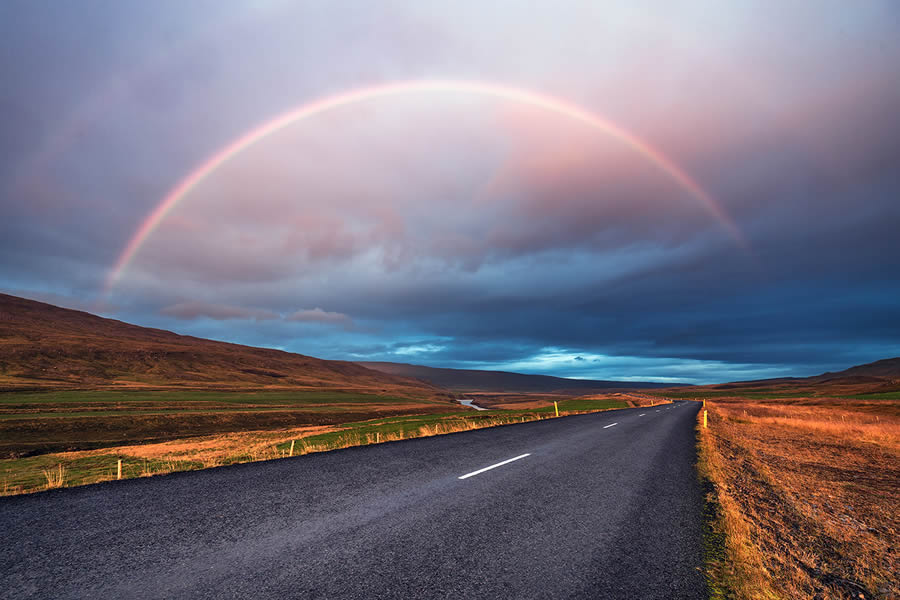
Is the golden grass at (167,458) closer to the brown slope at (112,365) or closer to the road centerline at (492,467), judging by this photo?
the road centerline at (492,467)

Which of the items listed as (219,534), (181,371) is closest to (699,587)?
(219,534)

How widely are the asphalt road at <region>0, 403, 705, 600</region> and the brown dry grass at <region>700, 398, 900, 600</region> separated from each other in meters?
0.66

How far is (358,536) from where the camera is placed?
537 centimetres

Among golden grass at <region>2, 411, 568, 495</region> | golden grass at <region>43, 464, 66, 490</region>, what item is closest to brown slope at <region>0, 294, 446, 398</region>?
golden grass at <region>2, 411, 568, 495</region>

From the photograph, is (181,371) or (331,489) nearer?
(331,489)

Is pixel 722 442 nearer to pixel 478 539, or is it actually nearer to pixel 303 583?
pixel 478 539

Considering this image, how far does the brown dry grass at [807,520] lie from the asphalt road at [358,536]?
0.66 meters

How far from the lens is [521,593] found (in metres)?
4.05

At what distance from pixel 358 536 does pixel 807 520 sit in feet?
25.3

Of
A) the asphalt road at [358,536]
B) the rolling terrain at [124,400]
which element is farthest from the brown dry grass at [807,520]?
the rolling terrain at [124,400]

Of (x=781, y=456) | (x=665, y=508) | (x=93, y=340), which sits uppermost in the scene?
(x=93, y=340)

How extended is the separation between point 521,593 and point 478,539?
1.47 m

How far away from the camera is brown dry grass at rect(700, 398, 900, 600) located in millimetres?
4695

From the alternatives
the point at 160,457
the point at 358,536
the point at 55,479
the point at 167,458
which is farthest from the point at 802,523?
the point at 160,457
